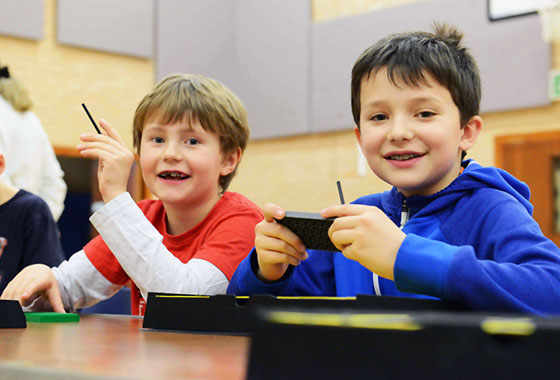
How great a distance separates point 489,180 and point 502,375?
72 centimetres

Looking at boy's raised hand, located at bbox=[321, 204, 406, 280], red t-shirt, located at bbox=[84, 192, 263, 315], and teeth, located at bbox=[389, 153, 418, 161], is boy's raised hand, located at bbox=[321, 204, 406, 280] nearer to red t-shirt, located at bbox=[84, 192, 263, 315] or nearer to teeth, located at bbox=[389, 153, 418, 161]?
teeth, located at bbox=[389, 153, 418, 161]

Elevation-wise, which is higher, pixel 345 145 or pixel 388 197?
pixel 345 145

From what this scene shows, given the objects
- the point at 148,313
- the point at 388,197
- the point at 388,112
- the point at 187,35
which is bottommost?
the point at 148,313

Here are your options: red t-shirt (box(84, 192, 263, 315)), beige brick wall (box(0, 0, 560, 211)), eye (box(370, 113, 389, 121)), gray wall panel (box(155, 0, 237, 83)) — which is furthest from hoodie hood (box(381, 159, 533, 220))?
gray wall panel (box(155, 0, 237, 83))

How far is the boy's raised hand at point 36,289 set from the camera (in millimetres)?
1238

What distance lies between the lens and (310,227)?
89 centimetres

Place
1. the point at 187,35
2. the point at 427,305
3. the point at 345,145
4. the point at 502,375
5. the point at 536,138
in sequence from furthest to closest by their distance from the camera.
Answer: the point at 187,35, the point at 345,145, the point at 536,138, the point at 427,305, the point at 502,375

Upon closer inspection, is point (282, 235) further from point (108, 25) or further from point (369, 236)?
point (108, 25)

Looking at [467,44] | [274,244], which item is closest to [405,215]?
[274,244]

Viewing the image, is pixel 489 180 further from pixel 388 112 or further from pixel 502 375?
pixel 502 375

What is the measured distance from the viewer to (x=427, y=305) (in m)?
0.72

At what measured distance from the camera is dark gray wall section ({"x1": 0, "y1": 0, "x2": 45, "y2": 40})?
5.58 metres

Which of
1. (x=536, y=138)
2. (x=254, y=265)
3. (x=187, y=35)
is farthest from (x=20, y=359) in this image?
(x=187, y=35)

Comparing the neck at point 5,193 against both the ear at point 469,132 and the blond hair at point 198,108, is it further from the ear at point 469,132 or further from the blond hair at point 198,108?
the ear at point 469,132
